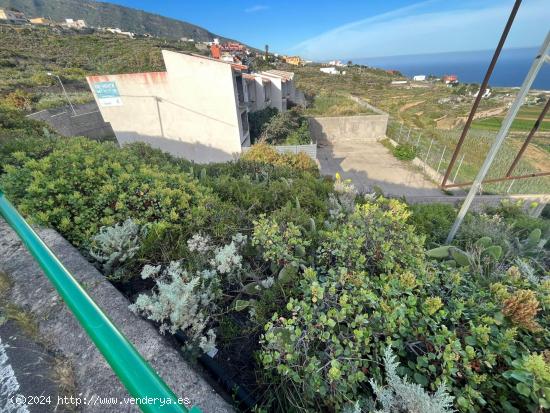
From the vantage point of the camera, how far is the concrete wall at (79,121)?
47.8 feet

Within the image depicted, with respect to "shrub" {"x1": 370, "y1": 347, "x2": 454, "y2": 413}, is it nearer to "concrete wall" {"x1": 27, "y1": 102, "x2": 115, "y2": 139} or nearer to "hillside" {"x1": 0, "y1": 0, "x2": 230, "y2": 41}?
"concrete wall" {"x1": 27, "y1": 102, "x2": 115, "y2": 139}

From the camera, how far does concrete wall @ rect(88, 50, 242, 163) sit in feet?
35.4

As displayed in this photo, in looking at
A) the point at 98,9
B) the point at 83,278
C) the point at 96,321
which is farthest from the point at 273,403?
the point at 98,9

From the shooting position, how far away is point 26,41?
3175cm

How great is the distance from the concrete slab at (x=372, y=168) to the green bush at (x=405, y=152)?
1.26ft

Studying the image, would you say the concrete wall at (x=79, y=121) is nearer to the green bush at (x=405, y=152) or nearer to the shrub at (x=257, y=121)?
the shrub at (x=257, y=121)

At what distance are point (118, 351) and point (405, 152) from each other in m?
18.9

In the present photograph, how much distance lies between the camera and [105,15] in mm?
111062

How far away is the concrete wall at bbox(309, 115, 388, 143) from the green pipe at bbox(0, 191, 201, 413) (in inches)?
806

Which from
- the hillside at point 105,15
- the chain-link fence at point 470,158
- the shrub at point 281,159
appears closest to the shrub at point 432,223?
the shrub at point 281,159

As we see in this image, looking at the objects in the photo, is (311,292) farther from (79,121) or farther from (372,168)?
(79,121)

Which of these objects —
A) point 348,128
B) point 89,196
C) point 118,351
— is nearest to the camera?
point 118,351

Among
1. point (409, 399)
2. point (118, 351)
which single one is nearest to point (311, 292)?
point (409, 399)

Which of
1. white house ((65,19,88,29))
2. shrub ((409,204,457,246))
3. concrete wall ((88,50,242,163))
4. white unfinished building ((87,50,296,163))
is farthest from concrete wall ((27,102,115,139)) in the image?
white house ((65,19,88,29))
